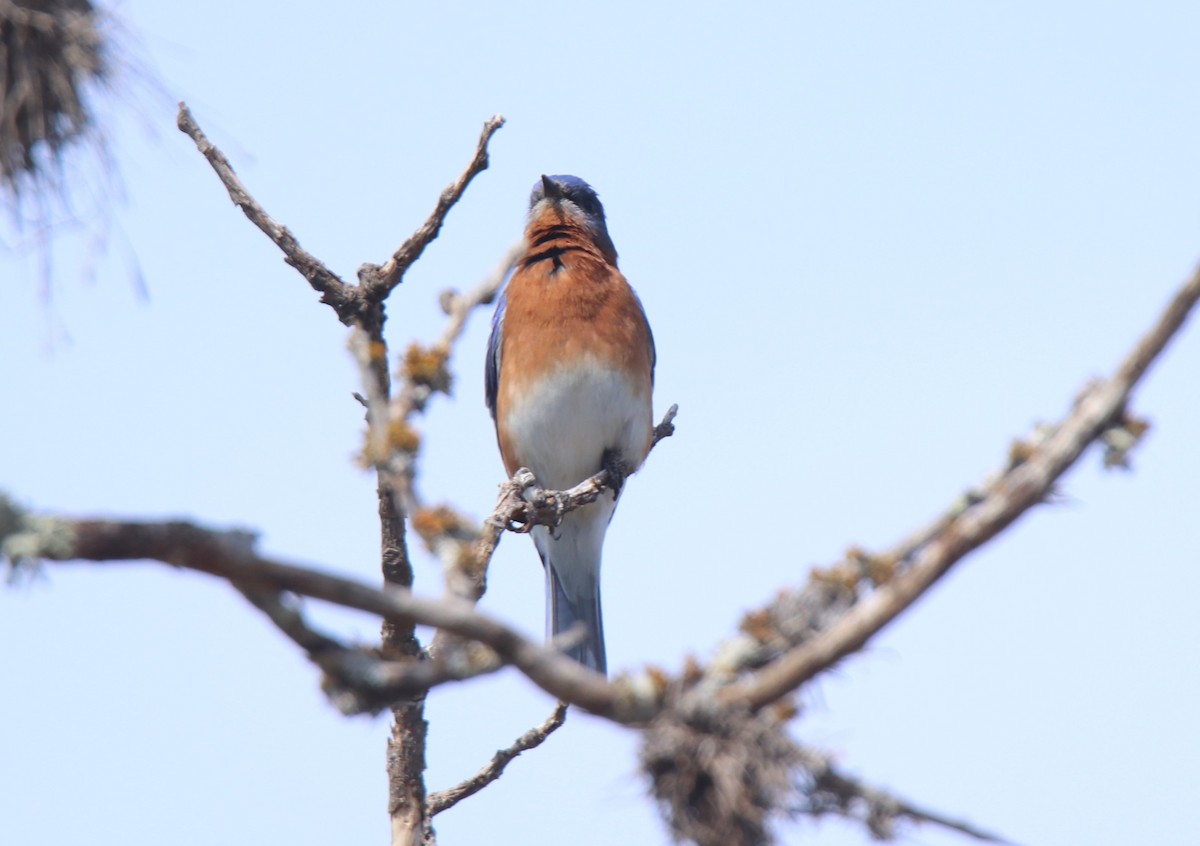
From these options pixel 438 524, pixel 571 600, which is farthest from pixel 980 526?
pixel 571 600

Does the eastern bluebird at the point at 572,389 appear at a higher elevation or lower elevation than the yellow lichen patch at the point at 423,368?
higher

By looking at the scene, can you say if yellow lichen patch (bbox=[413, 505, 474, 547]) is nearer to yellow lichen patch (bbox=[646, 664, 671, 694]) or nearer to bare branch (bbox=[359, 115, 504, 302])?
yellow lichen patch (bbox=[646, 664, 671, 694])

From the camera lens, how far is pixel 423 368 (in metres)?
3.85

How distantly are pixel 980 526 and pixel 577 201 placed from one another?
278 inches

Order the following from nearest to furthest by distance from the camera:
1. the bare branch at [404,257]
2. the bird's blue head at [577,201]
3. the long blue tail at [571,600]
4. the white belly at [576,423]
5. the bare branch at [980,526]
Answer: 1. the bare branch at [980,526]
2. the bare branch at [404,257]
3. the white belly at [576,423]
4. the long blue tail at [571,600]
5. the bird's blue head at [577,201]

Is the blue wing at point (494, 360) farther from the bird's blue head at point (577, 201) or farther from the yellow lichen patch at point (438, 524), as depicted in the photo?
the yellow lichen patch at point (438, 524)

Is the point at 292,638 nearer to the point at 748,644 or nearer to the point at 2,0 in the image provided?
the point at 748,644

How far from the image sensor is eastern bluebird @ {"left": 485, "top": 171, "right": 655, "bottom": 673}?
8.33 m

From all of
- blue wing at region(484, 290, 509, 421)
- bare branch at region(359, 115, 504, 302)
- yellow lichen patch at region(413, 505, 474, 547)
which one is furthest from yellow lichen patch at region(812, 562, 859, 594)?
blue wing at region(484, 290, 509, 421)

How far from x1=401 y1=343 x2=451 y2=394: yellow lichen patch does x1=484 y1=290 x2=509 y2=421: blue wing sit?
4937 millimetres

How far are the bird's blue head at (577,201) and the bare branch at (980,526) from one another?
21.4 feet

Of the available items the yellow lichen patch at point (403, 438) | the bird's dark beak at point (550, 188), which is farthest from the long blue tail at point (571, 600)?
the yellow lichen patch at point (403, 438)

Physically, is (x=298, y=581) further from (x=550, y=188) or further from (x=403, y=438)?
(x=550, y=188)

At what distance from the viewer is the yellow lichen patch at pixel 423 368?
12.6 ft
